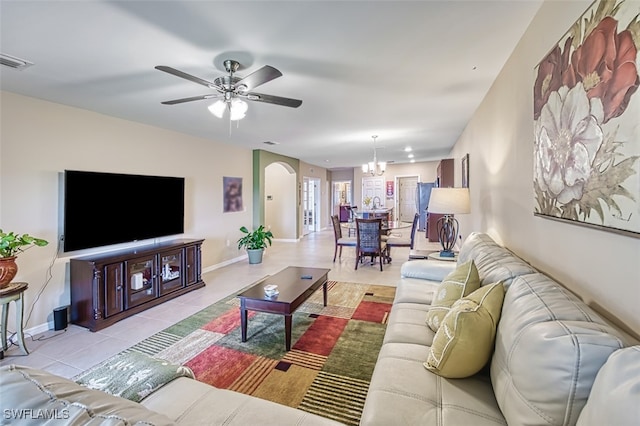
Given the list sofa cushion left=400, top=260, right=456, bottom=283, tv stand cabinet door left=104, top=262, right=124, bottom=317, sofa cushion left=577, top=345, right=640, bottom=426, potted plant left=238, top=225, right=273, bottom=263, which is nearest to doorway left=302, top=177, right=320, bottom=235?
potted plant left=238, top=225, right=273, bottom=263

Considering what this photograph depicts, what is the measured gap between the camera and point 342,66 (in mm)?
2473

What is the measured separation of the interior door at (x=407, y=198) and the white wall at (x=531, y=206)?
743cm

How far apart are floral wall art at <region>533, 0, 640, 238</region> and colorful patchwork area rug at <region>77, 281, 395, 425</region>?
1709 millimetres

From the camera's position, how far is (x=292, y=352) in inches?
98.4

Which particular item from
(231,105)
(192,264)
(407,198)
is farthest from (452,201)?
(407,198)

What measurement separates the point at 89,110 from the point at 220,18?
2.79 m

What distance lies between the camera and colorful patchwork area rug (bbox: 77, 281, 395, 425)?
1969mm

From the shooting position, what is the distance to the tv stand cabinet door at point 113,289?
123 inches

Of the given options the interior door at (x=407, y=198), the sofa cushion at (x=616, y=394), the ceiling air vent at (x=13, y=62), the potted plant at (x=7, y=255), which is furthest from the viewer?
the interior door at (x=407, y=198)

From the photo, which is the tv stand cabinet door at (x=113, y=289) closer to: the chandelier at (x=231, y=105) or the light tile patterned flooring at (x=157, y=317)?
the light tile patterned flooring at (x=157, y=317)

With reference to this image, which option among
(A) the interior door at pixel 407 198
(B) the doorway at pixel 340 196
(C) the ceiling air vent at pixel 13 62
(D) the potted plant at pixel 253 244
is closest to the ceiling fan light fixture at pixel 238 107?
(C) the ceiling air vent at pixel 13 62

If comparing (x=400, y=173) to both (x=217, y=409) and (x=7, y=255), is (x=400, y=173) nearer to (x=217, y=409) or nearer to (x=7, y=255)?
(x=7, y=255)

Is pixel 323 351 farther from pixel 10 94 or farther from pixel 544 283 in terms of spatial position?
pixel 10 94

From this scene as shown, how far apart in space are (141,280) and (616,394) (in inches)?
163
